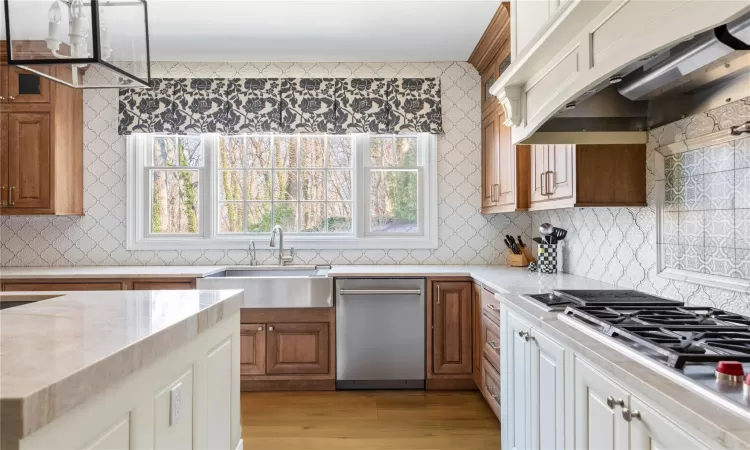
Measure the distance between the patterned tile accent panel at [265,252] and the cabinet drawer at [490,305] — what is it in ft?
3.38

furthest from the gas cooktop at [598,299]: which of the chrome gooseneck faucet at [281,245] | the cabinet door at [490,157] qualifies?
the chrome gooseneck faucet at [281,245]

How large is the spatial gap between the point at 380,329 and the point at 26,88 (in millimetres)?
3289

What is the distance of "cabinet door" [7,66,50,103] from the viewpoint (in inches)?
145

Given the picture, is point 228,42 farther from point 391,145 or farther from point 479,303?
point 479,303

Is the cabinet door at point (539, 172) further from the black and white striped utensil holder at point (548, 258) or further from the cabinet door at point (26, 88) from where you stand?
the cabinet door at point (26, 88)

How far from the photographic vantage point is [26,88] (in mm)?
3705

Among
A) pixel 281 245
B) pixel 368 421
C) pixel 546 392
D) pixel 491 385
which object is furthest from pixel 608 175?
pixel 281 245

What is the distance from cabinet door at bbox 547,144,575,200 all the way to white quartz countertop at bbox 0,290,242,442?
1721 mm

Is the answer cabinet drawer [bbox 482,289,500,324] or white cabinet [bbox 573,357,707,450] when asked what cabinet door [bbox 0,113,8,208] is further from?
white cabinet [bbox 573,357,707,450]

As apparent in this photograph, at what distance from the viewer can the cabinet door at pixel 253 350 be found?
3471 mm

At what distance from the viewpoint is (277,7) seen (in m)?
3.12

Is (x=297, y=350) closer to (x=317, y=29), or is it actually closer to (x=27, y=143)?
(x=317, y=29)

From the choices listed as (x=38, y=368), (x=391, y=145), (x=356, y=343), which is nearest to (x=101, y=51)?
(x=38, y=368)

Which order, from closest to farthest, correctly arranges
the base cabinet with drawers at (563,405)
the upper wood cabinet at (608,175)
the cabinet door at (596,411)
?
1. the base cabinet with drawers at (563,405)
2. the cabinet door at (596,411)
3. the upper wood cabinet at (608,175)
